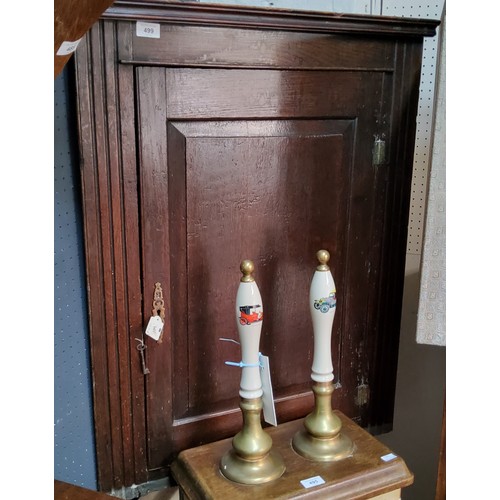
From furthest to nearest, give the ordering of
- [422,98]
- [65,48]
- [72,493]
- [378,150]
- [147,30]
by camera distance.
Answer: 1. [422,98]
2. [378,150]
3. [147,30]
4. [72,493]
5. [65,48]

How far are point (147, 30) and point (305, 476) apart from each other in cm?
93

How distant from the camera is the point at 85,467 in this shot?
1.27m

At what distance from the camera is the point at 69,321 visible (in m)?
1.20

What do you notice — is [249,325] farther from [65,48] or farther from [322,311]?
[65,48]

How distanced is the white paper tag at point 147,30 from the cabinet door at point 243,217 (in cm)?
6

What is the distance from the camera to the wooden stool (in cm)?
117

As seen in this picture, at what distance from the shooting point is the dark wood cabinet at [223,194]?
114cm

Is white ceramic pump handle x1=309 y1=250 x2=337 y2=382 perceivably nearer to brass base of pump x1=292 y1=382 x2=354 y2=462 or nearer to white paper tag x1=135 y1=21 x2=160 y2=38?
brass base of pump x1=292 y1=382 x2=354 y2=462

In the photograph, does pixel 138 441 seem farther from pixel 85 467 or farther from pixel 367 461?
pixel 367 461

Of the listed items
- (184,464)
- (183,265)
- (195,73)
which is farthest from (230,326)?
(195,73)

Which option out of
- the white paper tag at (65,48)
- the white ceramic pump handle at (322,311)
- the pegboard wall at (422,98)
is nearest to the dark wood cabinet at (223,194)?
the white ceramic pump handle at (322,311)

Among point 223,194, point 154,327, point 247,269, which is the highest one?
point 223,194

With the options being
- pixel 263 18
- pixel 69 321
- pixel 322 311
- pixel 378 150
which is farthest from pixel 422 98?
pixel 69 321

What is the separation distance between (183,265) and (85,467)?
1.58 ft
